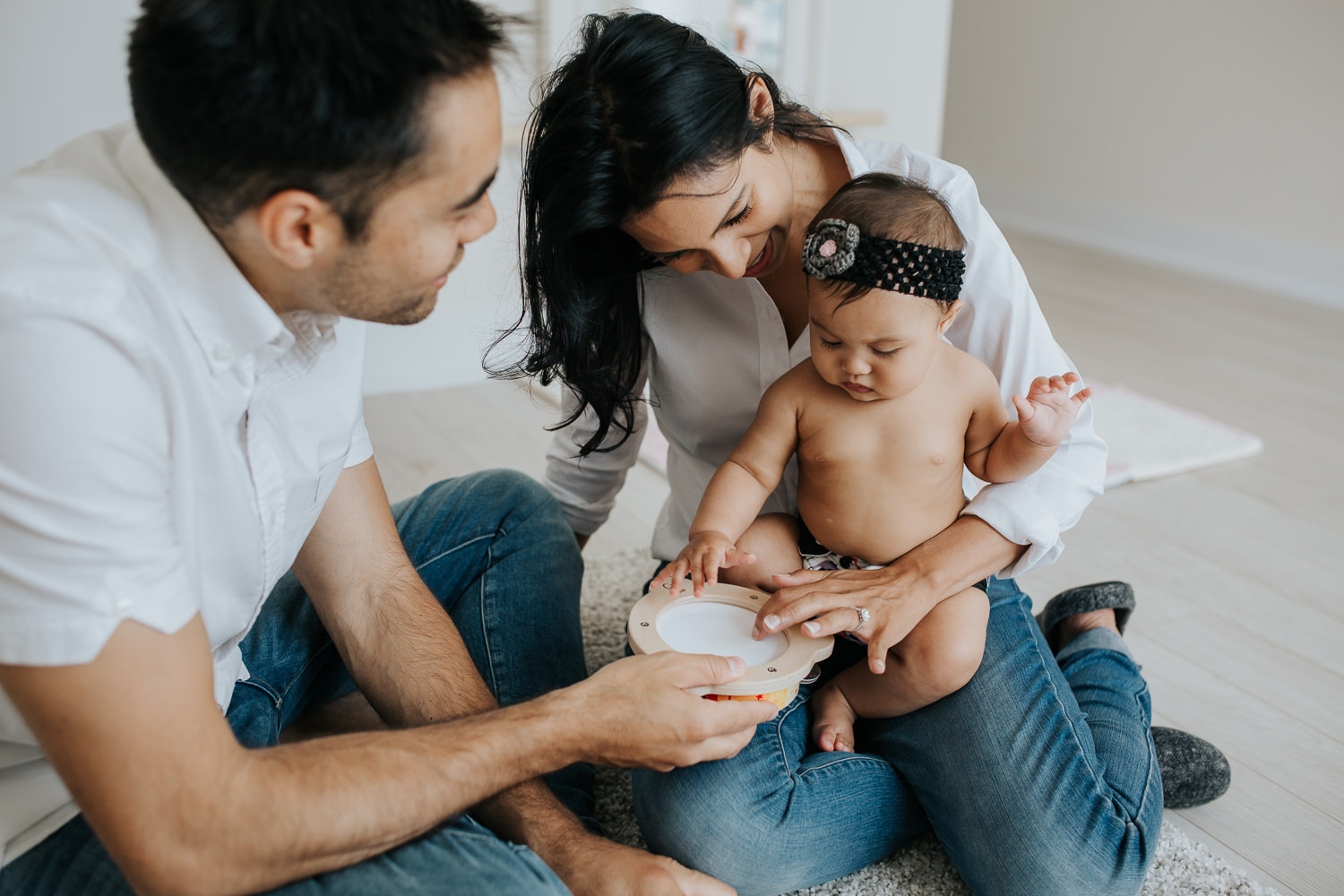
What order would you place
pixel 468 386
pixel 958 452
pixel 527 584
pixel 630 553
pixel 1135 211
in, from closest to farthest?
1. pixel 958 452
2. pixel 527 584
3. pixel 630 553
4. pixel 468 386
5. pixel 1135 211

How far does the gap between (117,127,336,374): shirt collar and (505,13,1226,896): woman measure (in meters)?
0.39

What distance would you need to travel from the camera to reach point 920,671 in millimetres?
1188

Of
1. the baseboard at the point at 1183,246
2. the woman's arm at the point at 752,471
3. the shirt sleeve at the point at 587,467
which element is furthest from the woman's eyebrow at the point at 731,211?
the baseboard at the point at 1183,246

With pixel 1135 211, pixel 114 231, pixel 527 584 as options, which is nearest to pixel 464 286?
pixel 527 584

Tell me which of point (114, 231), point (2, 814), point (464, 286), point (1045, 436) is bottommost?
point (464, 286)

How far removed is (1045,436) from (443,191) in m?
0.68

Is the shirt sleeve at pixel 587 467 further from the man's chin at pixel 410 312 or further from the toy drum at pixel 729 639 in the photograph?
the man's chin at pixel 410 312

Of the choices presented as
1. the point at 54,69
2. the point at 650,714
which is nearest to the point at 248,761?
the point at 650,714

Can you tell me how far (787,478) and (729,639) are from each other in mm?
322

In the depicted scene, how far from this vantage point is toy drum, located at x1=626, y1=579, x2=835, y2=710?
1080 mm

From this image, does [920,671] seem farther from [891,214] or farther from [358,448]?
[358,448]

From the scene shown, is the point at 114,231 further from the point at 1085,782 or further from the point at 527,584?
the point at 1085,782

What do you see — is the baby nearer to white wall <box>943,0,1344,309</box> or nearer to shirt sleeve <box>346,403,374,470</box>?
shirt sleeve <box>346,403,374,470</box>

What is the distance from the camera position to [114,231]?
0.78 meters
